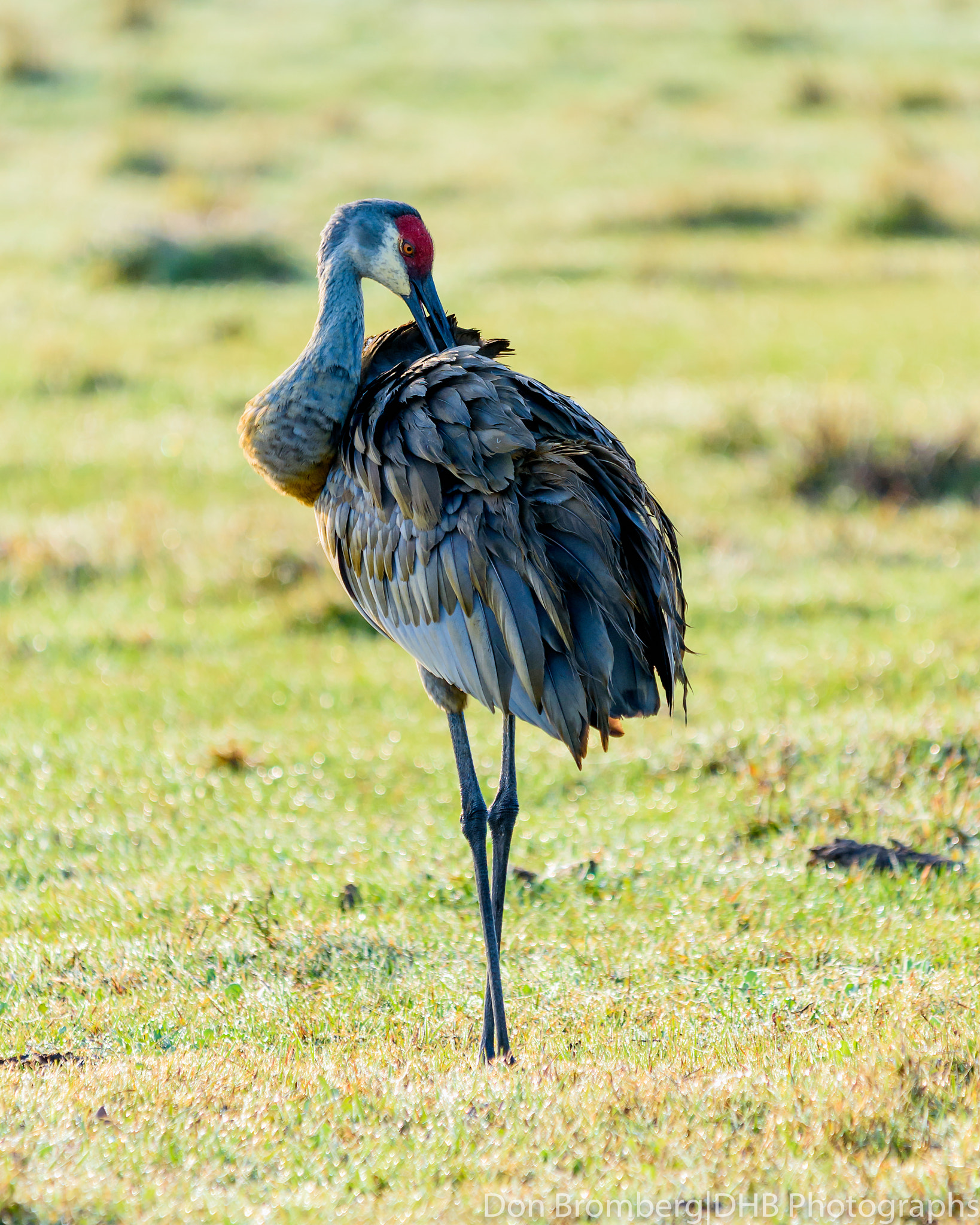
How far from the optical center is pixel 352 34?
34.7 metres

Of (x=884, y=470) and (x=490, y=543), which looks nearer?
(x=490, y=543)

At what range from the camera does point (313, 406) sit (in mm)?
5062

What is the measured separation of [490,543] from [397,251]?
1414mm

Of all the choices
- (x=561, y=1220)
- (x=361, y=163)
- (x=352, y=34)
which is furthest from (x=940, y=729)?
(x=352, y=34)

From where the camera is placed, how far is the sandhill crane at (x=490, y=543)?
4398mm

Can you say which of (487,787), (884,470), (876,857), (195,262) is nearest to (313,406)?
(487,787)

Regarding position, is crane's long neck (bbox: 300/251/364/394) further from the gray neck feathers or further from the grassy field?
the grassy field

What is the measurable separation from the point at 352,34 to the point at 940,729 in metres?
31.6

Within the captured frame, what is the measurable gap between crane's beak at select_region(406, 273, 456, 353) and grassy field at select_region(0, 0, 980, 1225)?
2097 millimetres

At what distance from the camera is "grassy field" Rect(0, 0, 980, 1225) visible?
3.63m

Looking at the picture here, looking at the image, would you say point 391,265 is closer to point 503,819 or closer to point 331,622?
point 503,819

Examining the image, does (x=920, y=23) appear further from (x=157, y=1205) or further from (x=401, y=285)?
(x=157, y=1205)

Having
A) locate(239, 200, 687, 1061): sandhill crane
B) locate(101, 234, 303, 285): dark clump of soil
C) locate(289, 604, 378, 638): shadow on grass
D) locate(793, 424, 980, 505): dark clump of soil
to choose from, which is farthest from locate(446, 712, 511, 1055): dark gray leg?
locate(101, 234, 303, 285): dark clump of soil

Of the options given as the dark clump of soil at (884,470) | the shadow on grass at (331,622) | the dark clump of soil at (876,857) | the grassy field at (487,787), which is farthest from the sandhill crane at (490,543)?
the dark clump of soil at (884,470)
